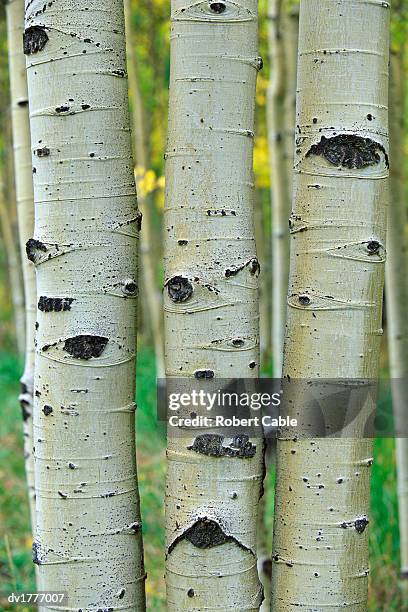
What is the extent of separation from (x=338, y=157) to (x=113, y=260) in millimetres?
456

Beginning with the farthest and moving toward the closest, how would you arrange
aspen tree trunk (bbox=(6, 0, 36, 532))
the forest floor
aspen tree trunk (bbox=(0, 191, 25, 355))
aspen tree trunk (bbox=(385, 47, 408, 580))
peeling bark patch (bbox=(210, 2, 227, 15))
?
aspen tree trunk (bbox=(0, 191, 25, 355))
the forest floor
aspen tree trunk (bbox=(385, 47, 408, 580))
aspen tree trunk (bbox=(6, 0, 36, 532))
peeling bark patch (bbox=(210, 2, 227, 15))

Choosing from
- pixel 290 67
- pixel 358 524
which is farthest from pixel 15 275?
pixel 358 524

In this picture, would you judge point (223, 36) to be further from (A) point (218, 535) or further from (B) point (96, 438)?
(A) point (218, 535)

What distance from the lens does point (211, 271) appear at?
1.33 metres

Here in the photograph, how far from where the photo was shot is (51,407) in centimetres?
137

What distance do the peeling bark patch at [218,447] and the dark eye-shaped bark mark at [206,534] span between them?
121 mm

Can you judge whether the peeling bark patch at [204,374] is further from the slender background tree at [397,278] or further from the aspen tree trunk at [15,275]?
the aspen tree trunk at [15,275]

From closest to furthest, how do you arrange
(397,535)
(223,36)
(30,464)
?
1. (223,36)
2. (30,464)
3. (397,535)

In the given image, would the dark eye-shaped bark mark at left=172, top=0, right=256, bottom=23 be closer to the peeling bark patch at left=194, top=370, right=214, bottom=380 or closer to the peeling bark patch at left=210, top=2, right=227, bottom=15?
the peeling bark patch at left=210, top=2, right=227, bottom=15

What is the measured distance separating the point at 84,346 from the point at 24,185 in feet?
2.89

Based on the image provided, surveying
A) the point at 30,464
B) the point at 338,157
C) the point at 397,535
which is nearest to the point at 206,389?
the point at 338,157

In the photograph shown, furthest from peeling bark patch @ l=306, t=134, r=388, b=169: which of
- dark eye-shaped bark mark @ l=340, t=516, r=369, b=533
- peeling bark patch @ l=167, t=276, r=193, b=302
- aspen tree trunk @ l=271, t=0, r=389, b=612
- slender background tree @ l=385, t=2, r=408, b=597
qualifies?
slender background tree @ l=385, t=2, r=408, b=597

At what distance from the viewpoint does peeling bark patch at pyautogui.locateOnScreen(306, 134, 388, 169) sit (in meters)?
1.34

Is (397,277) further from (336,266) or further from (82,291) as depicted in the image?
(82,291)
